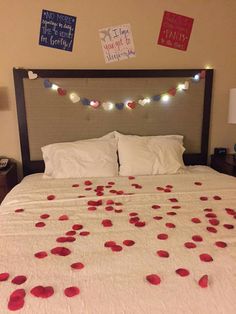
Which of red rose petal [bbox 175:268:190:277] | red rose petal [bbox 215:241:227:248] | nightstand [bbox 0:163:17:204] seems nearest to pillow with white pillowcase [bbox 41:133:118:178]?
nightstand [bbox 0:163:17:204]

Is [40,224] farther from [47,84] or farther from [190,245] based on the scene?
[47,84]

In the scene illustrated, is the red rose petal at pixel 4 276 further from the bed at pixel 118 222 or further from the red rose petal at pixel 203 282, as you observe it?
the red rose petal at pixel 203 282

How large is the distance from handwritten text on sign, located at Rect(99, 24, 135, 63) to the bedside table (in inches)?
51.8

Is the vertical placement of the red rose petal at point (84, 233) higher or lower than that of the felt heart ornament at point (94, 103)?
lower

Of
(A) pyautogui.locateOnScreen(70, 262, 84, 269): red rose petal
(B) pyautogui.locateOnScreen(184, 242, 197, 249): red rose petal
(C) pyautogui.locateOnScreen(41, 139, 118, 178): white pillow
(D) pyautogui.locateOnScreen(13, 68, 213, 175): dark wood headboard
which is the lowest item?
(A) pyautogui.locateOnScreen(70, 262, 84, 269): red rose petal

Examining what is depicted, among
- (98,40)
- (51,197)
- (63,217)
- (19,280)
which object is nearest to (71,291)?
(19,280)

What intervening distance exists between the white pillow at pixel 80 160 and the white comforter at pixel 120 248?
23cm

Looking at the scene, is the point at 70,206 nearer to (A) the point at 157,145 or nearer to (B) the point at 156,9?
(A) the point at 157,145

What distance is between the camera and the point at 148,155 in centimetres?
244

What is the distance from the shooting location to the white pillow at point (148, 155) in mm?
2410

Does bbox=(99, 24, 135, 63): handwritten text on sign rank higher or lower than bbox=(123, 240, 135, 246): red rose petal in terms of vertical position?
higher

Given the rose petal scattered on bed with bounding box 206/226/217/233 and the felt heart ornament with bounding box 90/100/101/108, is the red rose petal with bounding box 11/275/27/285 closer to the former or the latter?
the rose petal scattered on bed with bounding box 206/226/217/233

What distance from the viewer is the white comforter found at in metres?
0.97

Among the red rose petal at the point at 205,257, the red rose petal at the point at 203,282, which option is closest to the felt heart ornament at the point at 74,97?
the red rose petal at the point at 205,257
